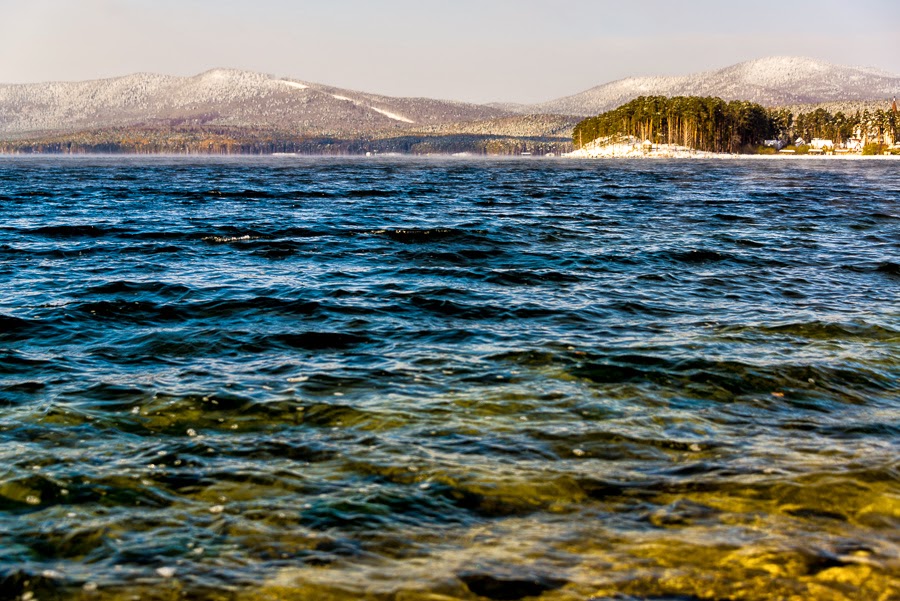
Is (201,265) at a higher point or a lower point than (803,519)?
higher

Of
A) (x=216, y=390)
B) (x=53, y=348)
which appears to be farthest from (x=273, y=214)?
(x=216, y=390)

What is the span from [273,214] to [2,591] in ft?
113

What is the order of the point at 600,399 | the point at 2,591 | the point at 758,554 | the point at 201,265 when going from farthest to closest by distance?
1. the point at 201,265
2. the point at 600,399
3. the point at 758,554
4. the point at 2,591

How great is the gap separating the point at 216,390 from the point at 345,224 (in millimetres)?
24122

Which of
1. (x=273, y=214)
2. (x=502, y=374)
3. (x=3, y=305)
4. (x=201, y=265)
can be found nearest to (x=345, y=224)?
(x=273, y=214)

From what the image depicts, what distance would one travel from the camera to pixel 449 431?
398 inches

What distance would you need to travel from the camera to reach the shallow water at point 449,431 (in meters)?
6.88

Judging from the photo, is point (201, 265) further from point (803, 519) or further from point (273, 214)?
point (803, 519)

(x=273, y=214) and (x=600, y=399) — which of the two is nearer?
(x=600, y=399)

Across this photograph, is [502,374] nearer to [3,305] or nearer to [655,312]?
[655,312]

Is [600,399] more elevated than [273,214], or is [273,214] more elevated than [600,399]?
[273,214]

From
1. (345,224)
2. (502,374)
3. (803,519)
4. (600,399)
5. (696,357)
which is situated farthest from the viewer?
(345,224)

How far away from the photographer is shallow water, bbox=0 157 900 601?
6883 millimetres

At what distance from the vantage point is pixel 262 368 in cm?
1295
